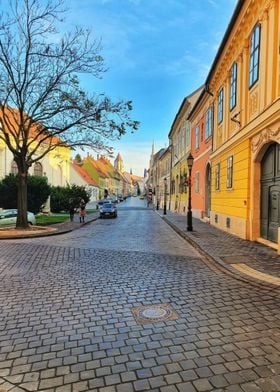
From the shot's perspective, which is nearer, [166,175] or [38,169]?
[38,169]

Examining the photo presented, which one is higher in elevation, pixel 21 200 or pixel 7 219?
pixel 21 200

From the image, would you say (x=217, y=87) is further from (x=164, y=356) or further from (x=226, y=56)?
(x=164, y=356)

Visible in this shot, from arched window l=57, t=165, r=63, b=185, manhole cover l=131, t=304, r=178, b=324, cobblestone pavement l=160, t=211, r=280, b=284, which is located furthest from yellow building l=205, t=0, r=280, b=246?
arched window l=57, t=165, r=63, b=185

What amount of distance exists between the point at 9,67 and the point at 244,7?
1185 cm

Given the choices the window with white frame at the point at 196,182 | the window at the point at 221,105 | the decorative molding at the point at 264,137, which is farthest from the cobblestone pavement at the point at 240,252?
the window with white frame at the point at 196,182

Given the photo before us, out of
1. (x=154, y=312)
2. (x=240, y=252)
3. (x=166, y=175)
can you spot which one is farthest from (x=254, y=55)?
(x=166, y=175)

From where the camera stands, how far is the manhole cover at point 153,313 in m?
4.86

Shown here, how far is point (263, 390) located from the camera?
3051 millimetres

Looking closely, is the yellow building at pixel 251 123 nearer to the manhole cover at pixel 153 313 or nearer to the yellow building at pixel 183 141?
the manhole cover at pixel 153 313

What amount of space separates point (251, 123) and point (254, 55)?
99.9 inches

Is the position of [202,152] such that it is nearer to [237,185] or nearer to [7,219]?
[237,185]

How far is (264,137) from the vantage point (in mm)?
10875

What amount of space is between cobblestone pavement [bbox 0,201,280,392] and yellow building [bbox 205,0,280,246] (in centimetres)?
487

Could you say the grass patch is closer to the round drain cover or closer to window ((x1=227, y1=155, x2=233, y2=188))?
window ((x1=227, y1=155, x2=233, y2=188))
